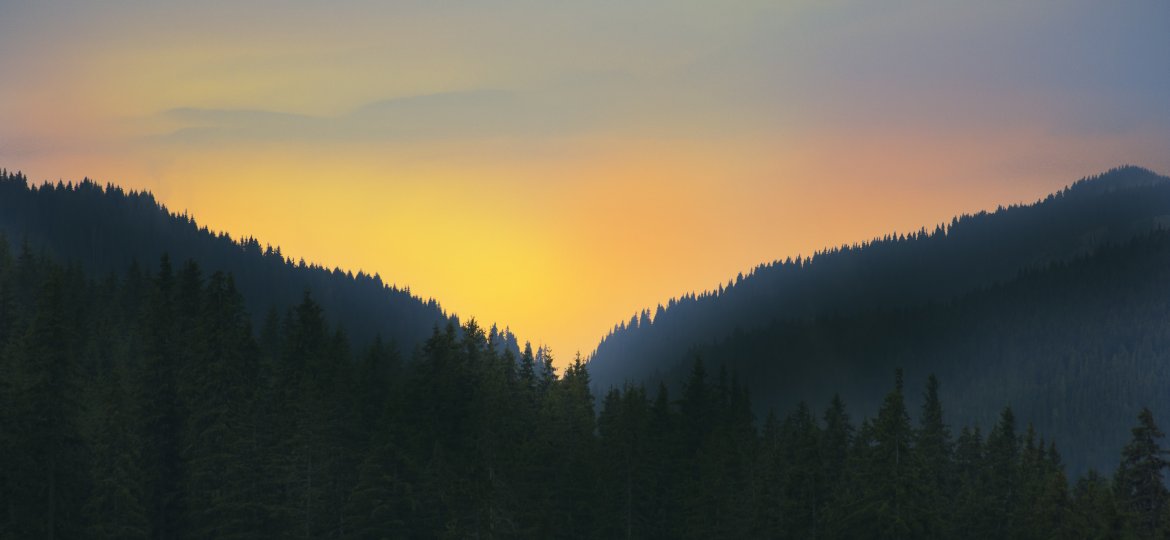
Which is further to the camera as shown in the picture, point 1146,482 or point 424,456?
point 424,456

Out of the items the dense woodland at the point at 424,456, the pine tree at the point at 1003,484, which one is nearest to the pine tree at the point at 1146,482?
the dense woodland at the point at 424,456

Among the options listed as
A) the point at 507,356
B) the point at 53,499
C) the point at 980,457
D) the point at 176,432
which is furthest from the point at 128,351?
the point at 980,457

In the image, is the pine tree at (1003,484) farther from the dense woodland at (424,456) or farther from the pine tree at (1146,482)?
the pine tree at (1146,482)

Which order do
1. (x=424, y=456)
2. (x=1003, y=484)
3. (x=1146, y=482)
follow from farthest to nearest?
(x=1003, y=484)
(x=424, y=456)
(x=1146, y=482)

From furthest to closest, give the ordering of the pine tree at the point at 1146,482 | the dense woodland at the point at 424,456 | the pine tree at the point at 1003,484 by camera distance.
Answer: the pine tree at the point at 1003,484
the pine tree at the point at 1146,482
the dense woodland at the point at 424,456

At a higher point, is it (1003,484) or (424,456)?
(424,456)

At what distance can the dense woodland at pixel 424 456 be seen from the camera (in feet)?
189

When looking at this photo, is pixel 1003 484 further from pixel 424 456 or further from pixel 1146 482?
pixel 424 456

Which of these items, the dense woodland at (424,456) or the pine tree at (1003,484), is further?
the pine tree at (1003,484)

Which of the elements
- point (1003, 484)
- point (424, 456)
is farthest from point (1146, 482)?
point (424, 456)

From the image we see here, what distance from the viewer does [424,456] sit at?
3098 inches

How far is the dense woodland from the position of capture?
2269 inches

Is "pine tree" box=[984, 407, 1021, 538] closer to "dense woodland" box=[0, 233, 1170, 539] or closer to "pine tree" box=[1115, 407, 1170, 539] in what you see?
"dense woodland" box=[0, 233, 1170, 539]

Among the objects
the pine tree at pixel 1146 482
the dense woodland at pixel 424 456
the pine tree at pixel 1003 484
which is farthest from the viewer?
the pine tree at pixel 1003 484
